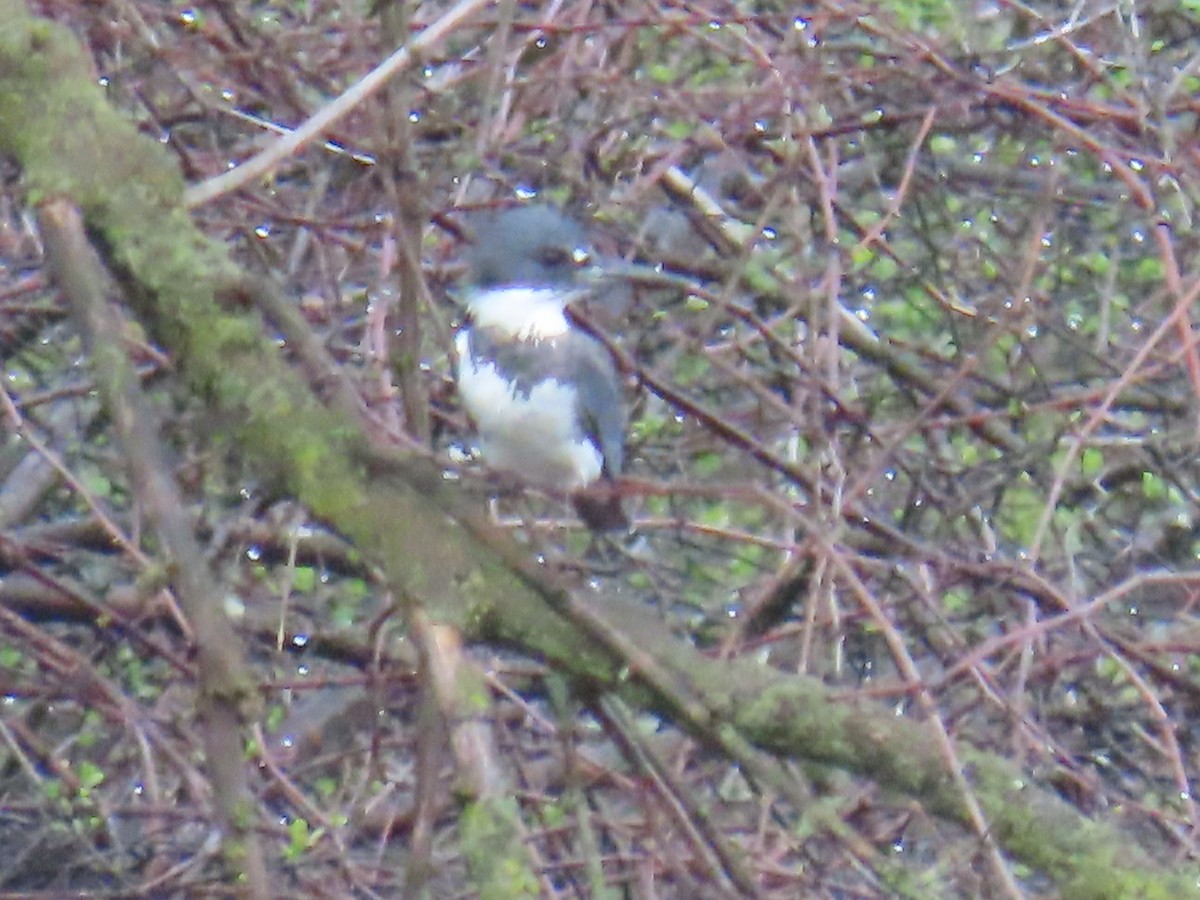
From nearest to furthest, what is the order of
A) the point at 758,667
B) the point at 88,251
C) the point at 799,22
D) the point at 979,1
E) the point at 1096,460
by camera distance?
the point at 88,251 → the point at 758,667 → the point at 799,22 → the point at 1096,460 → the point at 979,1

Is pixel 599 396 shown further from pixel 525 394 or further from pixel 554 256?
pixel 554 256

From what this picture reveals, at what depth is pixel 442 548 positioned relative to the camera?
184 centimetres

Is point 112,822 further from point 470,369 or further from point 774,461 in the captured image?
point 774,461

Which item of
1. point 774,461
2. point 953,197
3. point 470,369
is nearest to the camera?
point 774,461

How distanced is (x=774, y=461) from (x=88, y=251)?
1273mm

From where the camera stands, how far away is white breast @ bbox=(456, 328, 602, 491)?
3.08 meters

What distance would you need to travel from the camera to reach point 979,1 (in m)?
4.46

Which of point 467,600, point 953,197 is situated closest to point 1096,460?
point 953,197

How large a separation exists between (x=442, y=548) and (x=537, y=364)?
1.33 m

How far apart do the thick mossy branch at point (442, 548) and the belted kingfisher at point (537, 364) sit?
3.59ft

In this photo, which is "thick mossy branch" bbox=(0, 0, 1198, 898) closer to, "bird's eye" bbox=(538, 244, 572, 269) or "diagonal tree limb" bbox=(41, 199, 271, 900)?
"diagonal tree limb" bbox=(41, 199, 271, 900)

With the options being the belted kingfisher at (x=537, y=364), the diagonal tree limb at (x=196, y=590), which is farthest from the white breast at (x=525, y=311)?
the diagonal tree limb at (x=196, y=590)

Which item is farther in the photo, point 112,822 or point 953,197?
point 953,197

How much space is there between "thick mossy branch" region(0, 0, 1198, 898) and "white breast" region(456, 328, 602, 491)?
1088mm
